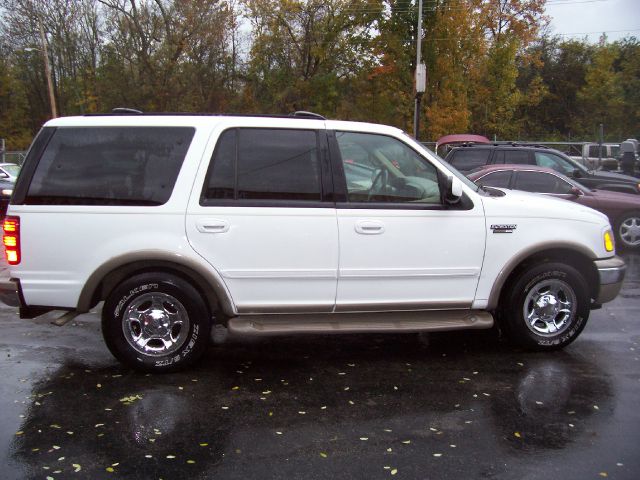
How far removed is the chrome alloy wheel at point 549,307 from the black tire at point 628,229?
6284mm

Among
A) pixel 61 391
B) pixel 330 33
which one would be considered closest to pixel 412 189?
pixel 61 391

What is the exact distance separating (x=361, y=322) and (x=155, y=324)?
5.34 ft

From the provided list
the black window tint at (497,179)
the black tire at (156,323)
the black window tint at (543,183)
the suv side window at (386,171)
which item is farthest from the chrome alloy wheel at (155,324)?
the black window tint at (543,183)

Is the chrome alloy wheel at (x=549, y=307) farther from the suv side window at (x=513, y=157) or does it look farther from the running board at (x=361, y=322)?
the suv side window at (x=513, y=157)

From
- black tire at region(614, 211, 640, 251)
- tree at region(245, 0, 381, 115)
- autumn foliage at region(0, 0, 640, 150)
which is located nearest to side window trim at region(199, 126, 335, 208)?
black tire at region(614, 211, 640, 251)

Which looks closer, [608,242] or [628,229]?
[608,242]

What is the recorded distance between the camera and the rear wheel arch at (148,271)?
4430 millimetres

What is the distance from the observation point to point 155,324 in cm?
457

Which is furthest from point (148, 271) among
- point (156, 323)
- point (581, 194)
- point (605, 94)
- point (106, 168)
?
point (605, 94)

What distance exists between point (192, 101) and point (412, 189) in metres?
33.9

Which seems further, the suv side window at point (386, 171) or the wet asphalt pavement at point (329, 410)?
the suv side window at point (386, 171)

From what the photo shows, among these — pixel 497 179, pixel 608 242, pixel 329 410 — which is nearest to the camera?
pixel 329 410

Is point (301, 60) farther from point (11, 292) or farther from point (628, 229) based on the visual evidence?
point (11, 292)

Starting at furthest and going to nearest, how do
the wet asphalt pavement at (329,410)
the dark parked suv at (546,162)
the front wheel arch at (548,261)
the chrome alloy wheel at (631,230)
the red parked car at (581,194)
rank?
the dark parked suv at (546,162) → the chrome alloy wheel at (631,230) → the red parked car at (581,194) → the front wheel arch at (548,261) → the wet asphalt pavement at (329,410)
